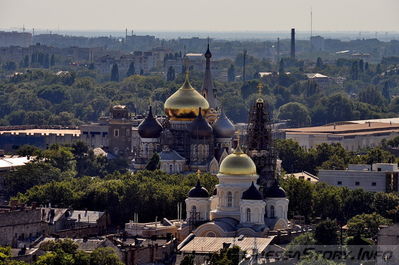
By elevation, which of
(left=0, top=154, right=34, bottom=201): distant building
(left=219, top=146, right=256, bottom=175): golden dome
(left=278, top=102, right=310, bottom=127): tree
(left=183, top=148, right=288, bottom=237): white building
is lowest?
(left=278, top=102, right=310, bottom=127): tree

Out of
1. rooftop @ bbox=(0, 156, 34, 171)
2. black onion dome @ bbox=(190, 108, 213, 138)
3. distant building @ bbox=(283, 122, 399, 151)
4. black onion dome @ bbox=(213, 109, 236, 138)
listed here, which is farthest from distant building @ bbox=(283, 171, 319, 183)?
distant building @ bbox=(283, 122, 399, 151)

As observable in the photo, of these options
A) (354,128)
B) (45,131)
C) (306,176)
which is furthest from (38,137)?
(306,176)

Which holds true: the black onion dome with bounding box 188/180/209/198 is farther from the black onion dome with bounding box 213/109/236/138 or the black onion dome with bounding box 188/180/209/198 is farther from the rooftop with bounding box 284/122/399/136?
the rooftop with bounding box 284/122/399/136

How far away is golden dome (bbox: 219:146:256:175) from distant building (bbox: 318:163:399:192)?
18910mm

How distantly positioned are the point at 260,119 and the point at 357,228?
10.6 meters

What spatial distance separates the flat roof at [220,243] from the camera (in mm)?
74125

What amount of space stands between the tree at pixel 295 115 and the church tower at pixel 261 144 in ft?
300

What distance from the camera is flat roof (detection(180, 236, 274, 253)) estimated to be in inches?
2918

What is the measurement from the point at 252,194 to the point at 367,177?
929 inches

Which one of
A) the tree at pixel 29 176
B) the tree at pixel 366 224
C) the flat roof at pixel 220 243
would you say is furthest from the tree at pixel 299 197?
the tree at pixel 29 176

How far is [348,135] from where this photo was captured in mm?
150625

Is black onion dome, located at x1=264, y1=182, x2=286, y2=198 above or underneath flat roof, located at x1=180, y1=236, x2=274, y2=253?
above

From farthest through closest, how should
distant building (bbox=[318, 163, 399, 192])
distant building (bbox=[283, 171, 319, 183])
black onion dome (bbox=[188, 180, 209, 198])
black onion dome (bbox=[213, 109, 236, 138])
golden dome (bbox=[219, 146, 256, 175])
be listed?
black onion dome (bbox=[213, 109, 236, 138]) < distant building (bbox=[283, 171, 319, 183]) < distant building (bbox=[318, 163, 399, 192]) < black onion dome (bbox=[188, 180, 209, 198]) < golden dome (bbox=[219, 146, 256, 175])

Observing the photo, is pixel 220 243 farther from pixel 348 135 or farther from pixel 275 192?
pixel 348 135
